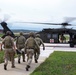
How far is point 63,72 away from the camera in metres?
13.1

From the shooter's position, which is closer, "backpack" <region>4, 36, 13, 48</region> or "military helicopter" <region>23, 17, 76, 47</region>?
"backpack" <region>4, 36, 13, 48</region>

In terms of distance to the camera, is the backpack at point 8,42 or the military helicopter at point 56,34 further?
the military helicopter at point 56,34

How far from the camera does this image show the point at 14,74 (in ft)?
40.5

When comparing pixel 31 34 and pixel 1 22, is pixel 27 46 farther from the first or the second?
pixel 1 22

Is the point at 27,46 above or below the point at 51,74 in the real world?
above

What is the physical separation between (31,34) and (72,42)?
23799 millimetres

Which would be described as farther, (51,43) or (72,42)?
(51,43)

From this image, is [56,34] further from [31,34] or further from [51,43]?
[31,34]

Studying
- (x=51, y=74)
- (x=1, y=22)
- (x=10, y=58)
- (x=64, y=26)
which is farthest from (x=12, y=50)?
(x=64, y=26)

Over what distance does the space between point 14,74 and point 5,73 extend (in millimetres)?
432

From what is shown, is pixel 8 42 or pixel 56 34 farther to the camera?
pixel 56 34

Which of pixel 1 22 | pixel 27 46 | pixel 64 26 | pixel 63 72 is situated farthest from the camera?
pixel 64 26

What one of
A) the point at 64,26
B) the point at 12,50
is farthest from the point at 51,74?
the point at 64,26

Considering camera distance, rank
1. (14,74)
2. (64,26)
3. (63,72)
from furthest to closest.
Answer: (64,26)
(63,72)
(14,74)
